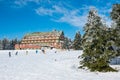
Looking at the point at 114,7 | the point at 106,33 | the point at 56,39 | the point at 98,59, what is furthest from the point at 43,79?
the point at 56,39

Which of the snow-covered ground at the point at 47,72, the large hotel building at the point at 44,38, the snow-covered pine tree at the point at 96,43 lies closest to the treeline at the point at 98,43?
the snow-covered pine tree at the point at 96,43

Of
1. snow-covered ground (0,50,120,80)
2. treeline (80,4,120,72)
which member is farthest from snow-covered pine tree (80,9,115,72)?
snow-covered ground (0,50,120,80)

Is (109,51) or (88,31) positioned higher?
(88,31)

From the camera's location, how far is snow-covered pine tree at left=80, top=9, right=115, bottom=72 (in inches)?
1216

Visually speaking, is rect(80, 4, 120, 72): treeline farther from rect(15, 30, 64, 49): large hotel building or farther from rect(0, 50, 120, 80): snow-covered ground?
rect(15, 30, 64, 49): large hotel building

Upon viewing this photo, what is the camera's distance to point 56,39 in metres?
171

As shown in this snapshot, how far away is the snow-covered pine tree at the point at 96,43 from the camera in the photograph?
30891mm

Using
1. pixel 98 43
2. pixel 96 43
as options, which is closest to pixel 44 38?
pixel 96 43

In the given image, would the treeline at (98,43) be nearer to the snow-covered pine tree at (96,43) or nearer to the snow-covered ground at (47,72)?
the snow-covered pine tree at (96,43)

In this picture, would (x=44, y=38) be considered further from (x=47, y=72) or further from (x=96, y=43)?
(x=47, y=72)

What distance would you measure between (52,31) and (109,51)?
148408 mm

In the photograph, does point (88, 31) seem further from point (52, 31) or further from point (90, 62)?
point (52, 31)

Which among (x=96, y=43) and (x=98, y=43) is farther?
(x=96, y=43)

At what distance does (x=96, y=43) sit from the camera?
31.9 meters
